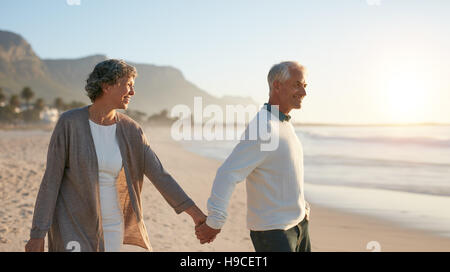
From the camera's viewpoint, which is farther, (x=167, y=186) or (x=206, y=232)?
(x=167, y=186)

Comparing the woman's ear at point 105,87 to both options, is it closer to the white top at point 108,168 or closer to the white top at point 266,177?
the white top at point 108,168

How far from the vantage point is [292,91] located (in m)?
2.99

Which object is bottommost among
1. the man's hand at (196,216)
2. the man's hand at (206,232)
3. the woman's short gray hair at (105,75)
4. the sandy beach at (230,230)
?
the sandy beach at (230,230)

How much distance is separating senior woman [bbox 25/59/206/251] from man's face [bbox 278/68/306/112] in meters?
1.04

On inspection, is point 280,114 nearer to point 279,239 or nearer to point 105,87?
point 279,239

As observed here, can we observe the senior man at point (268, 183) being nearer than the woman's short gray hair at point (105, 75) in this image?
Yes

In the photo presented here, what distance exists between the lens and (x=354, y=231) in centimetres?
809

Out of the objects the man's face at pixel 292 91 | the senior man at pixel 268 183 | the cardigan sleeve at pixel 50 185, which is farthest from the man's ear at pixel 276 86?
the cardigan sleeve at pixel 50 185

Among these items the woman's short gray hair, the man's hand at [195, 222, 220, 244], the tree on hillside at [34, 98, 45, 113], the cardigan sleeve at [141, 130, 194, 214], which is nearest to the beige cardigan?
the woman's short gray hair

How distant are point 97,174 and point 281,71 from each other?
1.38 meters

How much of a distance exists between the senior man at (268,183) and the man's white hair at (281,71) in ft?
0.71

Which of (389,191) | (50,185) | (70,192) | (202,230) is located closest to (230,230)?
(202,230)

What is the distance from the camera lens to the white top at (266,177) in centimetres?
280
